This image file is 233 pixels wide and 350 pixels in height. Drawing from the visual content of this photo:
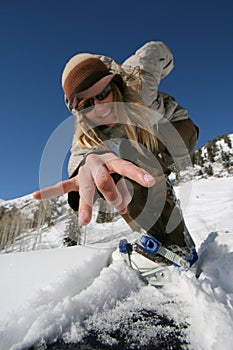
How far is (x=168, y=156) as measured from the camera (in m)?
0.91

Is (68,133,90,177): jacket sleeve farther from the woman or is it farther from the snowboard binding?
the snowboard binding

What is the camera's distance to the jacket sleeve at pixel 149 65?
2.40 ft

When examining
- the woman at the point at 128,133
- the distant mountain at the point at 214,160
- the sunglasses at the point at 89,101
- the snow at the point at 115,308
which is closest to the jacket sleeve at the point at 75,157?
the woman at the point at 128,133

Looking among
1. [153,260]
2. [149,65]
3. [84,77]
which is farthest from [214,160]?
[84,77]

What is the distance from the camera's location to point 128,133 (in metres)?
0.65

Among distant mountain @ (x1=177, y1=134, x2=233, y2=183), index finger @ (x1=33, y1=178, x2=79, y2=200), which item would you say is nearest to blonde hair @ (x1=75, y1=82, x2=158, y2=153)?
index finger @ (x1=33, y1=178, x2=79, y2=200)

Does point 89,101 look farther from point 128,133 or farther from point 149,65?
point 149,65

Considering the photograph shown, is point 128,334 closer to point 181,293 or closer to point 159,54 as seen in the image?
point 181,293

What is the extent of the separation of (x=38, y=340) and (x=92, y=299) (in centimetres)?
13

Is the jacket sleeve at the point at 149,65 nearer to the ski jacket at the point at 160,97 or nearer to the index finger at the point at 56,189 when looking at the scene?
the ski jacket at the point at 160,97

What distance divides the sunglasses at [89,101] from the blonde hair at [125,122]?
2 cm

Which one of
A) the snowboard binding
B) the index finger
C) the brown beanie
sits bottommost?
the snowboard binding

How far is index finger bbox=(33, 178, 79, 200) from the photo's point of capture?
0.40 metres

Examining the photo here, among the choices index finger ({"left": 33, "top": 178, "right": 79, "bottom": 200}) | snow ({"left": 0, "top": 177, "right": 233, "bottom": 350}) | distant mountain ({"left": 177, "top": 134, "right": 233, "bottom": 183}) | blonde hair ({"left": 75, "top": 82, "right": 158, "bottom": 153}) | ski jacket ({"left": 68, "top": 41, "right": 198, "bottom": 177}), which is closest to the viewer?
snow ({"left": 0, "top": 177, "right": 233, "bottom": 350})
